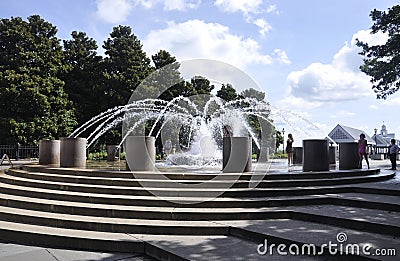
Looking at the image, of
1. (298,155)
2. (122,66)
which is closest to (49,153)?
(298,155)

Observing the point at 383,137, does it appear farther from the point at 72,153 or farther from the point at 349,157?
the point at 72,153

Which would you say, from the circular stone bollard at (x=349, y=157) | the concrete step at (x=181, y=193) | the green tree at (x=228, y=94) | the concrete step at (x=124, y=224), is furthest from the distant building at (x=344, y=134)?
the concrete step at (x=124, y=224)

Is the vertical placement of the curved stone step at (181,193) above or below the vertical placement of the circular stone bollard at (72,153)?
below

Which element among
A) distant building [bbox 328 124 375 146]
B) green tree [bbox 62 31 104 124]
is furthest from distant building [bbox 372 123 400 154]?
green tree [bbox 62 31 104 124]

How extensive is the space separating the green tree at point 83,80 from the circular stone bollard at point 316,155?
27.8 m

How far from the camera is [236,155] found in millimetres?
10664

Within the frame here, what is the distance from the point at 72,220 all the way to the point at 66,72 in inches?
1261

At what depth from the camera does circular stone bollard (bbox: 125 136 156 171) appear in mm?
10734

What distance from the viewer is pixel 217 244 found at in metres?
6.14

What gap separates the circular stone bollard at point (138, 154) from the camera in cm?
1073

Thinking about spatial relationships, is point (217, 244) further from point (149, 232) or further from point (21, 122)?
point (21, 122)

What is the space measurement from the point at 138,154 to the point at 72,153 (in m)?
3.54

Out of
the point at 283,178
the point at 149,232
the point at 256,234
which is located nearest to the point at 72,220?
the point at 149,232

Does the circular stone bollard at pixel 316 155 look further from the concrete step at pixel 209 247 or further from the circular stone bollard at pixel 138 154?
the concrete step at pixel 209 247
